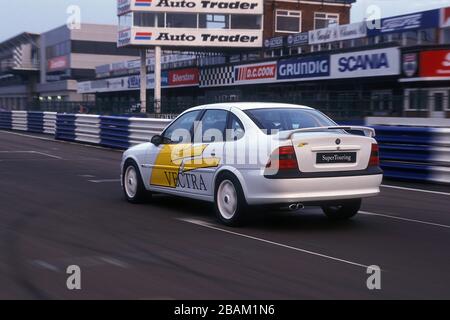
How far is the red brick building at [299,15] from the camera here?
164 ft

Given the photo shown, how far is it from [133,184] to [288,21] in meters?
43.7

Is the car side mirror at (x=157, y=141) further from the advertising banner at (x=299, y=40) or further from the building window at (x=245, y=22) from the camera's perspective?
the building window at (x=245, y=22)

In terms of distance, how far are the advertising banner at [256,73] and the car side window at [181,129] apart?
92.1ft

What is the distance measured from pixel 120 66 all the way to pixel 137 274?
183 feet

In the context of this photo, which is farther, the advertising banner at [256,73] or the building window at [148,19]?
the building window at [148,19]

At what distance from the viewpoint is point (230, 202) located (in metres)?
7.69

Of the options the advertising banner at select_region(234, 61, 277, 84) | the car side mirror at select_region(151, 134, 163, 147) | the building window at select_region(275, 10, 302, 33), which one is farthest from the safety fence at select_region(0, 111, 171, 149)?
the building window at select_region(275, 10, 302, 33)

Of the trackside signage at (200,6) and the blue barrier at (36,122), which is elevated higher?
the trackside signage at (200,6)

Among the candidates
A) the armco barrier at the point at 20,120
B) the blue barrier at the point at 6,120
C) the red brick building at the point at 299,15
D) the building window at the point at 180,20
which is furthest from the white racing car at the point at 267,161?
the red brick building at the point at 299,15

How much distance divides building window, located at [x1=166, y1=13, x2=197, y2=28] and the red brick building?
263 inches

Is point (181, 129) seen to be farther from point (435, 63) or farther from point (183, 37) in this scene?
point (183, 37)

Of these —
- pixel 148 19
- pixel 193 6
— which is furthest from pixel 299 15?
pixel 148 19
